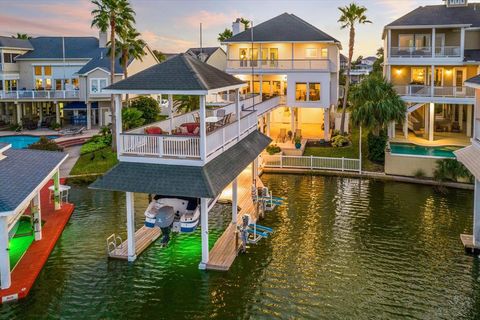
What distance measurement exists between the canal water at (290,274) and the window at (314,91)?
18373mm

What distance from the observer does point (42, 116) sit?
2108 inches

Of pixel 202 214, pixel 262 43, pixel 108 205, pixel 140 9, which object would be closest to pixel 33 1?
pixel 140 9

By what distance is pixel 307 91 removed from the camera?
40344 mm

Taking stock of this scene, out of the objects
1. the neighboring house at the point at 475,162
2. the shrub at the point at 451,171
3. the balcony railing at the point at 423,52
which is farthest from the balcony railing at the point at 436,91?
the neighboring house at the point at 475,162

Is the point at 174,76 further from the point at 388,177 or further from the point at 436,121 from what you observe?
the point at 436,121

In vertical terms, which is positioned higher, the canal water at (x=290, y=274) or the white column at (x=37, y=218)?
the white column at (x=37, y=218)

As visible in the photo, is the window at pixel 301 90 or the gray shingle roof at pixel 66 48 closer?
the window at pixel 301 90

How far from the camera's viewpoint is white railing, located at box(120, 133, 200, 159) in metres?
15.9

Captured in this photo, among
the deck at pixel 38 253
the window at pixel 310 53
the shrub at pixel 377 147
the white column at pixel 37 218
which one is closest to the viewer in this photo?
the deck at pixel 38 253

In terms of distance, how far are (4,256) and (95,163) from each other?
64.6ft

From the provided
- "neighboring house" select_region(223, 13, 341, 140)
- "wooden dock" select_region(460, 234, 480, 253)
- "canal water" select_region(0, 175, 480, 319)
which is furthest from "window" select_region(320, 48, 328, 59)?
"wooden dock" select_region(460, 234, 480, 253)

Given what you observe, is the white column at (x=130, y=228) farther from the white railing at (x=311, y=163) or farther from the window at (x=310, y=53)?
the window at (x=310, y=53)

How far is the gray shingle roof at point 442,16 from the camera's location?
123ft

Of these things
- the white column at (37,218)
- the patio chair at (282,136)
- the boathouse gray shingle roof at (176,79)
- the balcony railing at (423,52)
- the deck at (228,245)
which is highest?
the balcony railing at (423,52)
